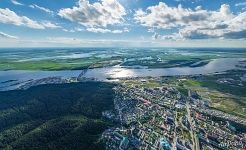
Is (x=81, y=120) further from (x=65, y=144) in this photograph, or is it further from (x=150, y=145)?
(x=150, y=145)

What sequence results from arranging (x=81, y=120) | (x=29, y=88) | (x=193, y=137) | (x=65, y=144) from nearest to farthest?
1. (x=65, y=144)
2. (x=193, y=137)
3. (x=81, y=120)
4. (x=29, y=88)

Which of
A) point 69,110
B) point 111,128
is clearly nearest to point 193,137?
point 111,128

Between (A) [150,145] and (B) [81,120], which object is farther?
(B) [81,120]

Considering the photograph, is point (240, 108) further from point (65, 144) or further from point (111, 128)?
point (65, 144)

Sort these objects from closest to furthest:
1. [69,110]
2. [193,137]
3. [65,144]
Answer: [65,144] < [193,137] < [69,110]

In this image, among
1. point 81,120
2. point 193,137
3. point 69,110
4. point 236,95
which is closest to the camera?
point 193,137

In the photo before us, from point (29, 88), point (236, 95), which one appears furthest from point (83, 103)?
point (236, 95)
